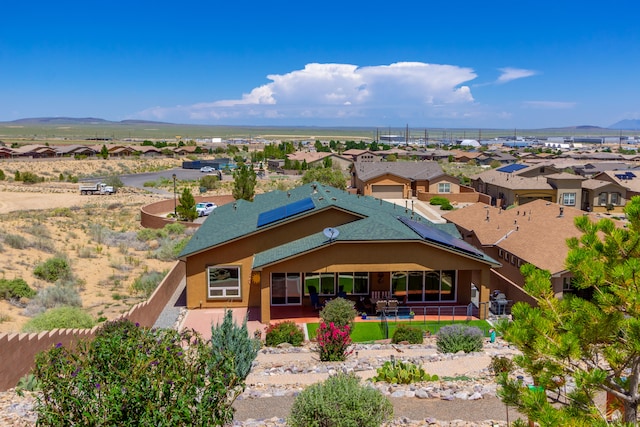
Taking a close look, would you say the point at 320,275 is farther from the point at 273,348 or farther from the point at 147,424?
the point at 147,424

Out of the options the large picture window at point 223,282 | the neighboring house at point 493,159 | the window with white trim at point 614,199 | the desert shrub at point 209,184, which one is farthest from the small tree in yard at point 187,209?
the neighboring house at point 493,159

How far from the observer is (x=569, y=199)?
5438 cm

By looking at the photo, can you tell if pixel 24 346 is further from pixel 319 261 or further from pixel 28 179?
pixel 28 179

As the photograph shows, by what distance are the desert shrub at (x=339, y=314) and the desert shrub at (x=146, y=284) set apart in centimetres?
984

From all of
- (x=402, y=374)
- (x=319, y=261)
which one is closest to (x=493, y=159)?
(x=319, y=261)

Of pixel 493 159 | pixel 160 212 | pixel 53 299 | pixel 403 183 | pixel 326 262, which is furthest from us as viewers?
pixel 493 159

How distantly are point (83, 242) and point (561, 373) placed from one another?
35.2 m

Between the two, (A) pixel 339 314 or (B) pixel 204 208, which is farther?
(B) pixel 204 208

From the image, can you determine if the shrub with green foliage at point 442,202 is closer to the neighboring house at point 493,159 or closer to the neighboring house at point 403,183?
the neighboring house at point 403,183

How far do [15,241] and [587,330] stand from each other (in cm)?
3304

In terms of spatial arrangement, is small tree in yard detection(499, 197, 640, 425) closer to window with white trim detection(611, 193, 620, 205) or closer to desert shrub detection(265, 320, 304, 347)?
desert shrub detection(265, 320, 304, 347)

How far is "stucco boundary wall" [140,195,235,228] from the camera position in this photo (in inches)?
1758

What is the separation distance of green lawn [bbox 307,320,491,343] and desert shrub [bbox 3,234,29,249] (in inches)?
800

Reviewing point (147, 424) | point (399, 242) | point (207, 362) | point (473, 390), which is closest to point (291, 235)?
point (399, 242)
